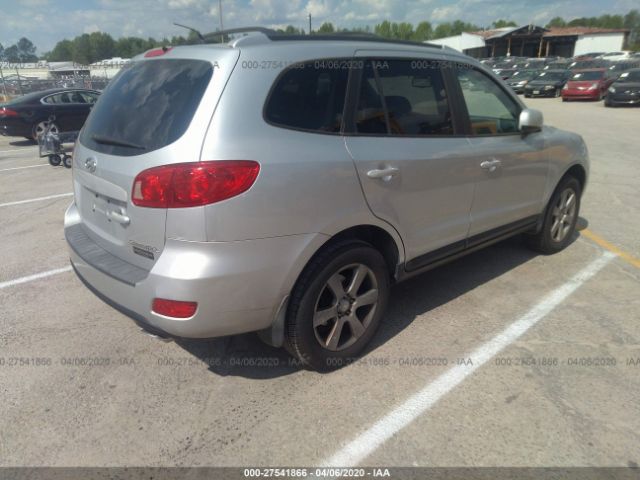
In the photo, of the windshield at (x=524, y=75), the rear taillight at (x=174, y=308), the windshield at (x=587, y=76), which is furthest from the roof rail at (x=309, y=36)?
the windshield at (x=524, y=75)

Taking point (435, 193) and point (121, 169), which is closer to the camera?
point (121, 169)

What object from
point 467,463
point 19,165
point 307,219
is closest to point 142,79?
point 307,219

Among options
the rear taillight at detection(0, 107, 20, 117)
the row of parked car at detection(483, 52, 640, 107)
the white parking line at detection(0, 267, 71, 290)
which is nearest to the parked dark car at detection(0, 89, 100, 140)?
the rear taillight at detection(0, 107, 20, 117)

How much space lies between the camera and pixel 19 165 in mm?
10430

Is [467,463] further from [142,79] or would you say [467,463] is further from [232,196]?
[142,79]

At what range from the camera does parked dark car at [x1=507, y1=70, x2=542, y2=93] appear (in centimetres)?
2966

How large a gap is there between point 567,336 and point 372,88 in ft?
7.12

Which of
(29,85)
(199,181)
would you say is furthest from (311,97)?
(29,85)

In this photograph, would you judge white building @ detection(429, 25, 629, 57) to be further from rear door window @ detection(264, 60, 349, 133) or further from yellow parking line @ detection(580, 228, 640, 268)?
rear door window @ detection(264, 60, 349, 133)

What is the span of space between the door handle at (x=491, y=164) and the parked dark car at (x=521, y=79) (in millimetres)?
28202

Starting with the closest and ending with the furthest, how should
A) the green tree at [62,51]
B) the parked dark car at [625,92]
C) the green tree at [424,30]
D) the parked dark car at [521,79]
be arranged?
the parked dark car at [625,92], the parked dark car at [521,79], the green tree at [424,30], the green tree at [62,51]

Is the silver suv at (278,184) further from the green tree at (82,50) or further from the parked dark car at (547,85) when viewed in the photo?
the green tree at (82,50)

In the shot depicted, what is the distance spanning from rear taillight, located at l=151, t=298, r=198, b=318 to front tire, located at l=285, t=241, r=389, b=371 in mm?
568

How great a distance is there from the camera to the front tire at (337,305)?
8.82 ft
